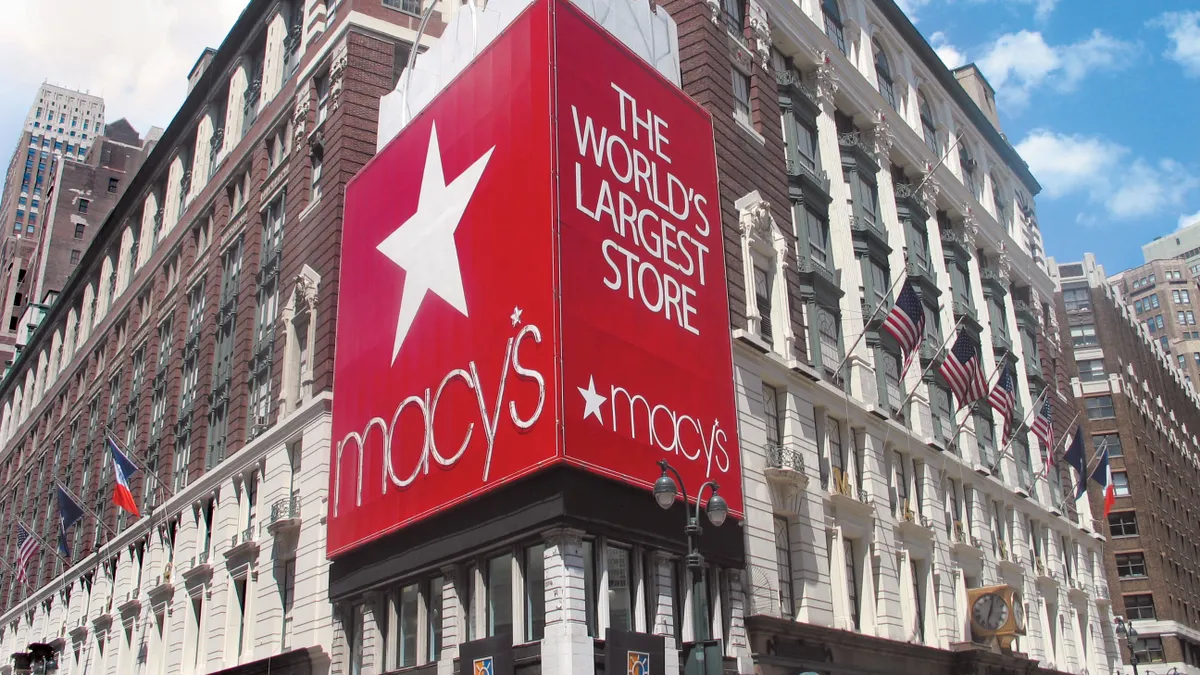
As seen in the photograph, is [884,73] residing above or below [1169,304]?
below

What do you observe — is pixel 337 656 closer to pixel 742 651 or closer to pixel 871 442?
pixel 742 651

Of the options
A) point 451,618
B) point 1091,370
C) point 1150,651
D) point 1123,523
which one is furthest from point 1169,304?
point 451,618

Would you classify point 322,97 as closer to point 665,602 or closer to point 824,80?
point 824,80

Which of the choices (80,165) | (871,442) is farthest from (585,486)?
(80,165)

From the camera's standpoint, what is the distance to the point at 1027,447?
56.9 metres

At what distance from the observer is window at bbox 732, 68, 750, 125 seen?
1614 inches

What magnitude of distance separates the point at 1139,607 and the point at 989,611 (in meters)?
45.0

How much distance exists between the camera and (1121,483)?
83.1m

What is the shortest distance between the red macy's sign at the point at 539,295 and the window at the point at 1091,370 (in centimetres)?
6579

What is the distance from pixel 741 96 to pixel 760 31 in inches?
136

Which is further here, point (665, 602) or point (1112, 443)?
point (1112, 443)

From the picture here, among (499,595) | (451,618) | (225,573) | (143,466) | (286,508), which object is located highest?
(143,466)

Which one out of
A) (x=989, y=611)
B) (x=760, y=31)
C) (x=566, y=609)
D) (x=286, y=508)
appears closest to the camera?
(x=566, y=609)

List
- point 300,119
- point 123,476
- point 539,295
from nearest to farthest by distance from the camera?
point 539,295, point 123,476, point 300,119
